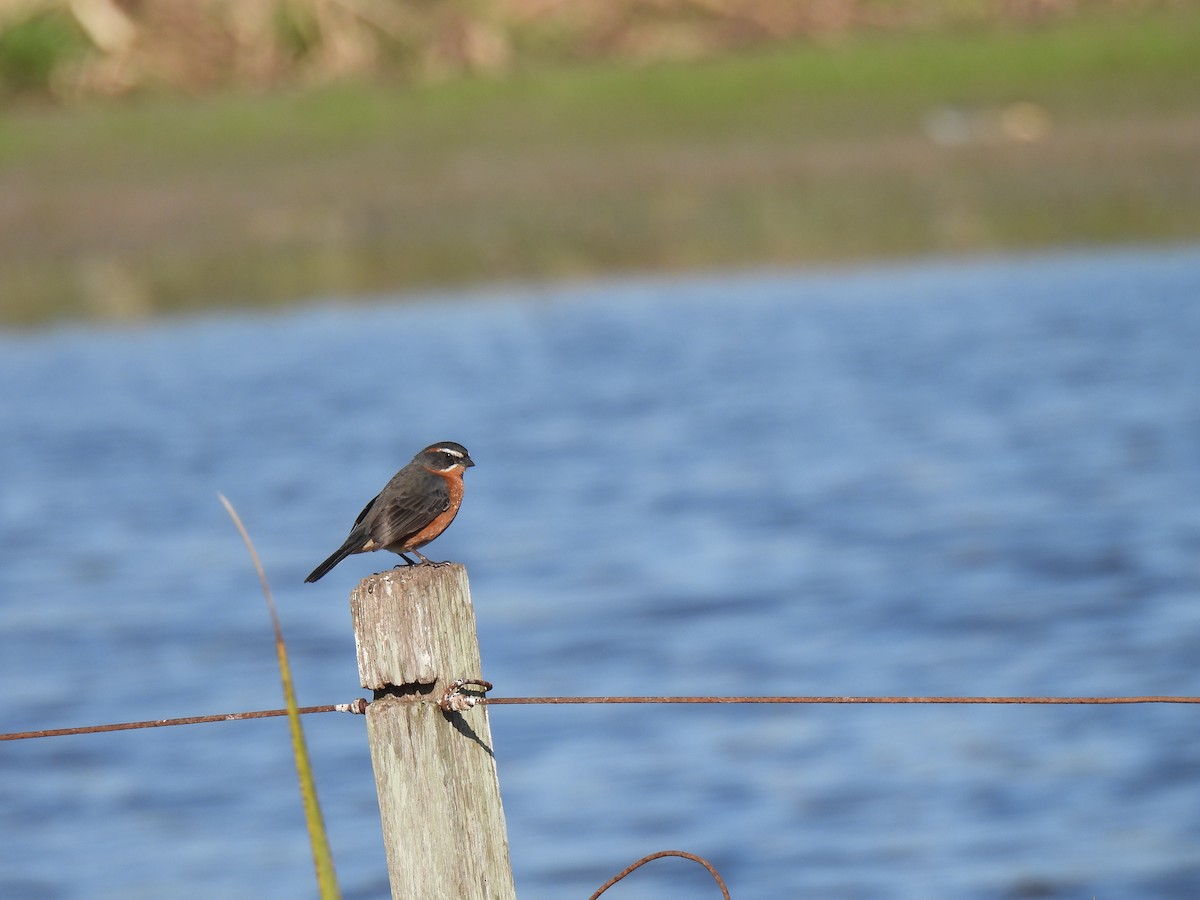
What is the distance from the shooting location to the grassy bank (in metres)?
22.2

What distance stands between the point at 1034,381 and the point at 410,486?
12.0 meters

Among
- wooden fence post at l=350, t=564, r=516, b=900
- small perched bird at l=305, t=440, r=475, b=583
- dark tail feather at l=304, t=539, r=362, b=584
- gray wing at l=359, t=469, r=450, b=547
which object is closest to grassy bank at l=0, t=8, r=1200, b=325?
small perched bird at l=305, t=440, r=475, b=583

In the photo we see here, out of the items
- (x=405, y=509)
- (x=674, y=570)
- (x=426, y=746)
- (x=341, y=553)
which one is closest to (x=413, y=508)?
(x=405, y=509)

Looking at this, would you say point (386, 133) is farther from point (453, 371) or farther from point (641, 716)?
point (641, 716)

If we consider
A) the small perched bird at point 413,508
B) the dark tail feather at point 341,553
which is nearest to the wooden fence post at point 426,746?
the dark tail feather at point 341,553

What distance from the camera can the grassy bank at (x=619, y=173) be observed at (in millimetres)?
22172

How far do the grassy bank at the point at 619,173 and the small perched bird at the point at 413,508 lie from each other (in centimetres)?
1603

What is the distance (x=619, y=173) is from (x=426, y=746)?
18.9 m

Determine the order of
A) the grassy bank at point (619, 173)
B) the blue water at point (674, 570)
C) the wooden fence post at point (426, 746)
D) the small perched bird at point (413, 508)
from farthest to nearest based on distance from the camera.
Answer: the grassy bank at point (619, 173) < the blue water at point (674, 570) < the small perched bird at point (413, 508) < the wooden fence post at point (426, 746)

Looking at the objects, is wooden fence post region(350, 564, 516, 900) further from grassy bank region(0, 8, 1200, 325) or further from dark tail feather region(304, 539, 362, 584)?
grassy bank region(0, 8, 1200, 325)

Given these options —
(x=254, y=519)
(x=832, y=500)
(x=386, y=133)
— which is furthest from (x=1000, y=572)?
(x=386, y=133)

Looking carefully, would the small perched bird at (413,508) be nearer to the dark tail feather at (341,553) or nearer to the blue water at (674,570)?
the dark tail feather at (341,553)

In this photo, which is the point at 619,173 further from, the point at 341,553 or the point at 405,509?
the point at 341,553

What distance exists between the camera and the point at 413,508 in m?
5.59
